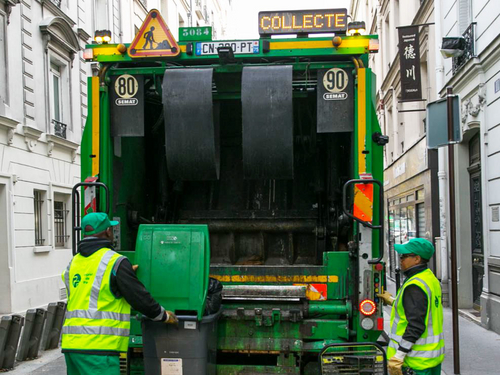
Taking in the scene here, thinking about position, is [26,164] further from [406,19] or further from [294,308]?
[406,19]

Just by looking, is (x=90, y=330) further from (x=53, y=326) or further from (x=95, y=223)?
(x=53, y=326)

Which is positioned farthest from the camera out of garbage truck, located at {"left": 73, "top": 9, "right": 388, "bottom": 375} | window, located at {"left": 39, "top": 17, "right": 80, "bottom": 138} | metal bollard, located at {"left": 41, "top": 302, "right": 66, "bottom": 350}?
window, located at {"left": 39, "top": 17, "right": 80, "bottom": 138}

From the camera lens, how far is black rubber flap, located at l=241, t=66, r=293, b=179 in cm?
480

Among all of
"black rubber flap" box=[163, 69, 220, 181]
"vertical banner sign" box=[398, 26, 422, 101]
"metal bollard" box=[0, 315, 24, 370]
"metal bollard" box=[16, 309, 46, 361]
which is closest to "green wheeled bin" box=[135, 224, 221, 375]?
"black rubber flap" box=[163, 69, 220, 181]

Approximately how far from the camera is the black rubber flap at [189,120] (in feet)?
16.0

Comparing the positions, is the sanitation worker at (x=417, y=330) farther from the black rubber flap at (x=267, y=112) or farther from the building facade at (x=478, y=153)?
the building facade at (x=478, y=153)

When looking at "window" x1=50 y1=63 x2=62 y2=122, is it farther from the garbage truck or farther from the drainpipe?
the garbage truck

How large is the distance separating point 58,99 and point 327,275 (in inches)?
419

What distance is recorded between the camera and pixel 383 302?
4.76m

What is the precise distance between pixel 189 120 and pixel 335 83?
120cm

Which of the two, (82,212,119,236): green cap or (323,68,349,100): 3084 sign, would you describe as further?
(323,68,349,100): 3084 sign

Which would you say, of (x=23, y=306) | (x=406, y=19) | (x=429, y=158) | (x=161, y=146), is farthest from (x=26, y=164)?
(x=406, y=19)

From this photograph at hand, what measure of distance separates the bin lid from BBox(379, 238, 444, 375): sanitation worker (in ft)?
4.34

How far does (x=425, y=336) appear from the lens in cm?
378
